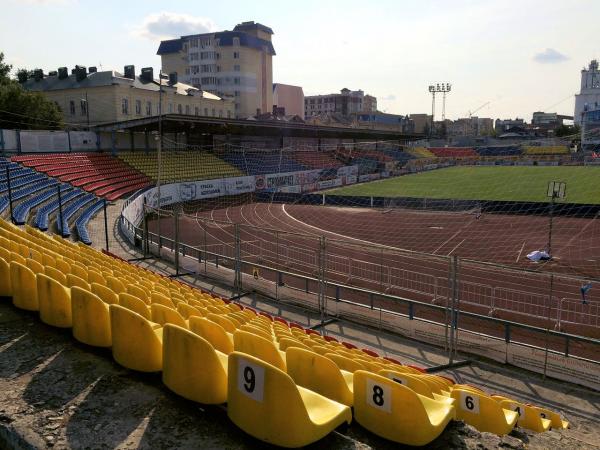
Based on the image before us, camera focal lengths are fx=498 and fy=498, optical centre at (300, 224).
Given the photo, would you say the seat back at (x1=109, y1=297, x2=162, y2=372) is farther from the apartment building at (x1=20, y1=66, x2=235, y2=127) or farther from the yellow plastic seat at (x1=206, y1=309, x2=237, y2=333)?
the apartment building at (x1=20, y1=66, x2=235, y2=127)

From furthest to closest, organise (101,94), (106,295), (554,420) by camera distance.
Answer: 1. (101,94)
2. (554,420)
3. (106,295)

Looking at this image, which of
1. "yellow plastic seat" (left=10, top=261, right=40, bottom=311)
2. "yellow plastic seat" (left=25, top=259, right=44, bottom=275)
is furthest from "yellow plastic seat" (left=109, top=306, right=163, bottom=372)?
"yellow plastic seat" (left=25, top=259, right=44, bottom=275)

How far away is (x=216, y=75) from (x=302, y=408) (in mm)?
109241

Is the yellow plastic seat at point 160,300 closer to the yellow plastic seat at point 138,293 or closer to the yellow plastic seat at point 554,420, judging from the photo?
the yellow plastic seat at point 138,293

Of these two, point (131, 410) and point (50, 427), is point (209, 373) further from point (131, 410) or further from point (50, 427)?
point (50, 427)

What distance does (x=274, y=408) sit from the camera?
349 cm

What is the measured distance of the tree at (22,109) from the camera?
47.3 m

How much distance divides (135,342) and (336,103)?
17206cm

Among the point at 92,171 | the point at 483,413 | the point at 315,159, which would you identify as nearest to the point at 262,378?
the point at 483,413

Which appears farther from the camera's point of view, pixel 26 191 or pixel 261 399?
pixel 26 191

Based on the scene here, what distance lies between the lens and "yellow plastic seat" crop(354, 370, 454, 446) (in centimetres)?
378

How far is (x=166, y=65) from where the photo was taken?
115 meters

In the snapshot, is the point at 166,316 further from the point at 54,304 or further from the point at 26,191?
the point at 26,191

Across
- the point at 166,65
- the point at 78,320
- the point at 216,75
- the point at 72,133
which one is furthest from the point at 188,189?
the point at 166,65
